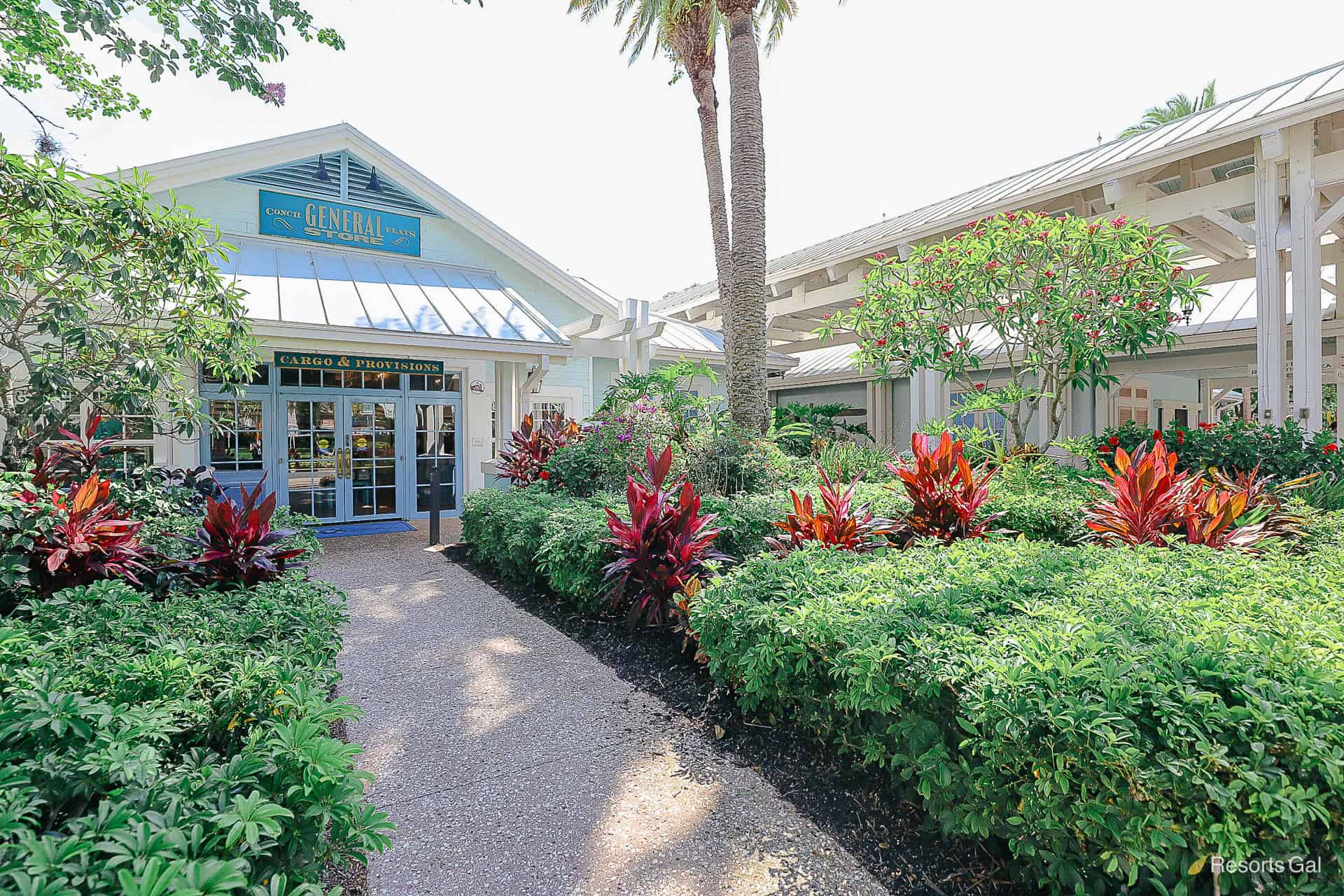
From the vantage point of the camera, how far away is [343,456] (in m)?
11.2

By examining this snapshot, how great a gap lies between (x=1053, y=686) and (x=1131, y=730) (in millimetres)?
243

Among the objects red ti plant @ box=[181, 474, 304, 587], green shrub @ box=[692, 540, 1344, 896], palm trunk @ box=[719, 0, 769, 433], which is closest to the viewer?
green shrub @ box=[692, 540, 1344, 896]

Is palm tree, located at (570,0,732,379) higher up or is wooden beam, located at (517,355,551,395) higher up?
palm tree, located at (570,0,732,379)

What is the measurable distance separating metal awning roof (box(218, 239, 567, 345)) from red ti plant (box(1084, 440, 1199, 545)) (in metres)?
8.10

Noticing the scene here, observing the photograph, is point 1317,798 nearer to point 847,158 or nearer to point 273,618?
point 273,618

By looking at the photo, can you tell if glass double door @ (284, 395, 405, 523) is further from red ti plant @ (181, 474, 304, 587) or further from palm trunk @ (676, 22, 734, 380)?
red ti plant @ (181, 474, 304, 587)

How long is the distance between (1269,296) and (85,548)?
1125 centimetres

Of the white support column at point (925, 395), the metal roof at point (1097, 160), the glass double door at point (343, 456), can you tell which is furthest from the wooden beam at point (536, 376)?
the white support column at point (925, 395)

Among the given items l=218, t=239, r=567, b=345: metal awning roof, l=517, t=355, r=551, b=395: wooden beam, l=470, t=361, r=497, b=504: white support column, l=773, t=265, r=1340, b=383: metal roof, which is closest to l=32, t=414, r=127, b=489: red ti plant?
l=218, t=239, r=567, b=345: metal awning roof

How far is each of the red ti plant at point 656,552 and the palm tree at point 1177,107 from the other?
3335cm

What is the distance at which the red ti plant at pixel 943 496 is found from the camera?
4.98 metres

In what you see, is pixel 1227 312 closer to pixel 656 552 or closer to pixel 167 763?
pixel 656 552

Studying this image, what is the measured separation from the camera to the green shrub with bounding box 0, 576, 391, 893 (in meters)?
1.33

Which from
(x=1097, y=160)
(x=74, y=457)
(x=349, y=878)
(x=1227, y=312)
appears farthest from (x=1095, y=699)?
(x=1227, y=312)
